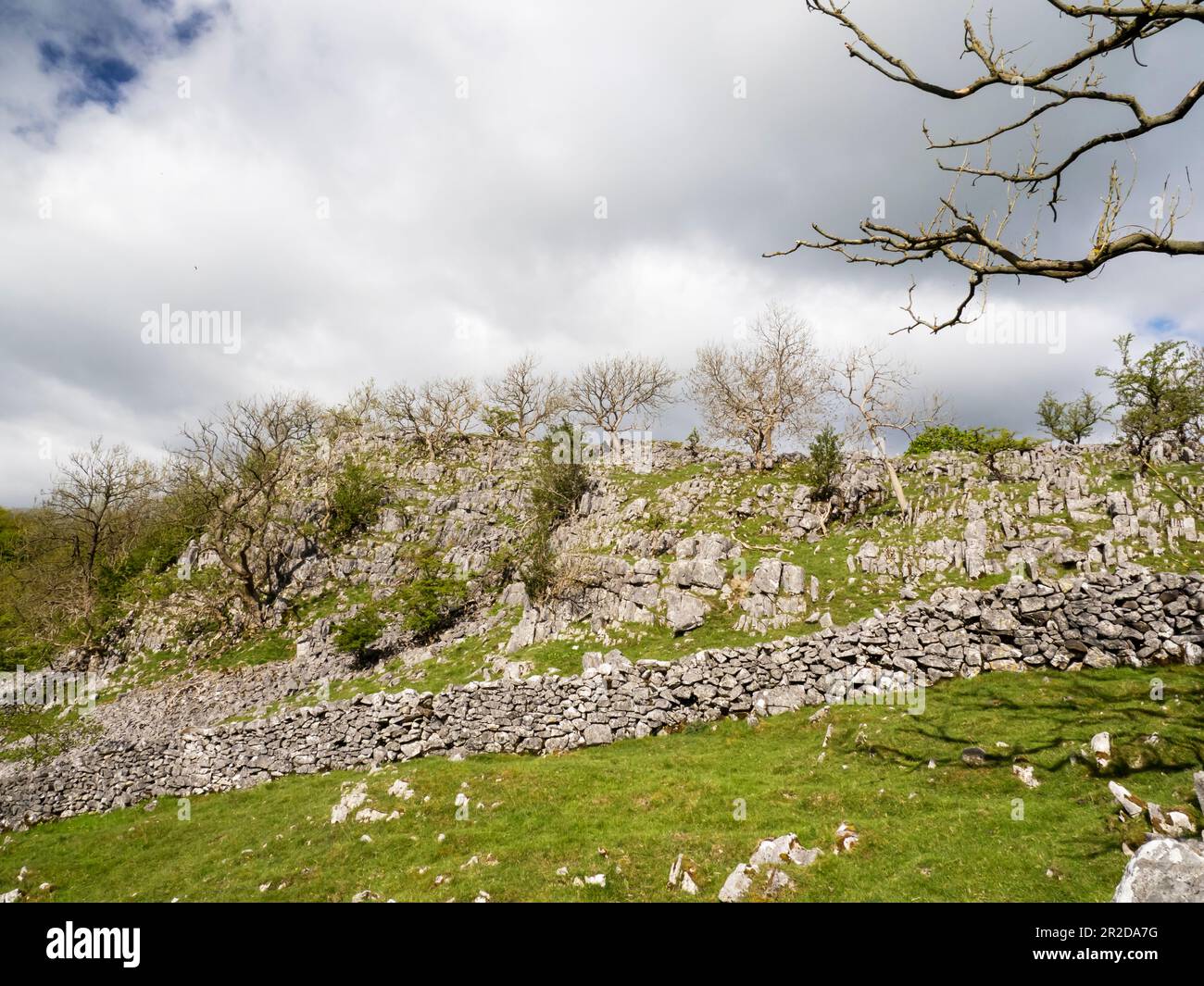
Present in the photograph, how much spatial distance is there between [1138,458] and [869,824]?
30213 millimetres

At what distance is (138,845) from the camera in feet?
52.0

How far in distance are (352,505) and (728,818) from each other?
38.8 metres

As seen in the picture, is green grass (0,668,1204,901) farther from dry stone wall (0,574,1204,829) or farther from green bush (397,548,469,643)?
green bush (397,548,469,643)

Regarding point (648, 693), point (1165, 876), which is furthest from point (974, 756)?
point (648, 693)

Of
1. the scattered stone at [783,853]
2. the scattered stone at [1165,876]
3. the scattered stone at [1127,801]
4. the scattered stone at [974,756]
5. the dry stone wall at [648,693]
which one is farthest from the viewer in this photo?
the dry stone wall at [648,693]

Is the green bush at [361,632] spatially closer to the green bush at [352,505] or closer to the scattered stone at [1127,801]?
the green bush at [352,505]

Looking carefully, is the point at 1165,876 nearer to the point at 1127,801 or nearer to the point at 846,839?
the point at 1127,801

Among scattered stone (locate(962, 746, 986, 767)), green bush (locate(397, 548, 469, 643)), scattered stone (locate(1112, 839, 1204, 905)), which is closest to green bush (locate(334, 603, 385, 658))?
green bush (locate(397, 548, 469, 643))

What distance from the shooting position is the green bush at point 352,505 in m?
Answer: 41.6

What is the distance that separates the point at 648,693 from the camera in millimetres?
18891

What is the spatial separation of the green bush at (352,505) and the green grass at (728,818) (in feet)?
82.9

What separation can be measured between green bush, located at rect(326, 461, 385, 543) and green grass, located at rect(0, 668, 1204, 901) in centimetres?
2527

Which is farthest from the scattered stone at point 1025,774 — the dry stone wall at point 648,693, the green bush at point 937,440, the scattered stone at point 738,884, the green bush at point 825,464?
the green bush at point 937,440
